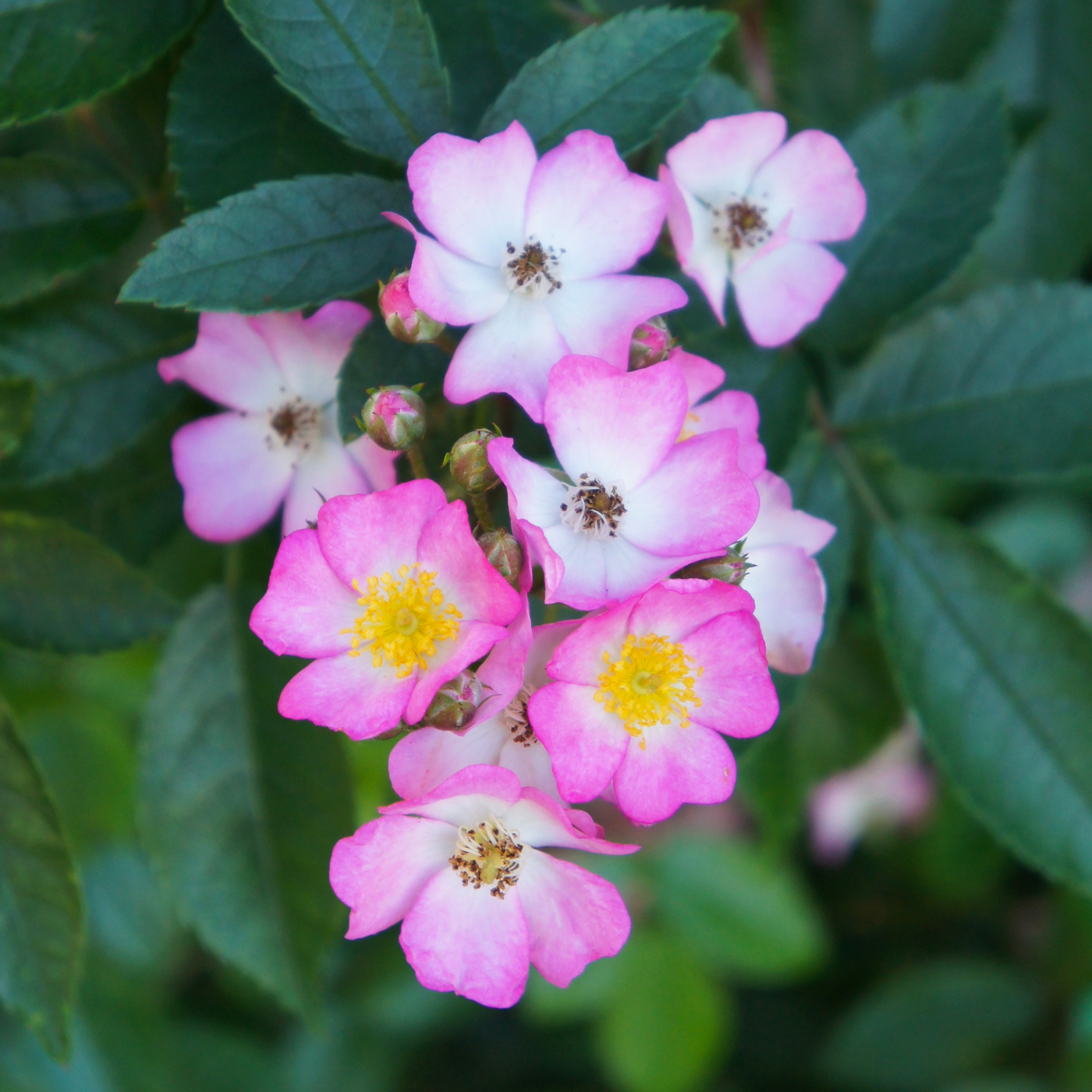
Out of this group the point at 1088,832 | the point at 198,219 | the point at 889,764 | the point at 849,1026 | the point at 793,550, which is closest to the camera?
the point at 198,219

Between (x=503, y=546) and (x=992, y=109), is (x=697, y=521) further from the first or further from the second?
(x=992, y=109)

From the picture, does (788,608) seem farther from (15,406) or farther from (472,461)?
(15,406)

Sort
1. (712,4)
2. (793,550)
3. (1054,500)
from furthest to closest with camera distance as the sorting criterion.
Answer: (1054,500) → (712,4) → (793,550)

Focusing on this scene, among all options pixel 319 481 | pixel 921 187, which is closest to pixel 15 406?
pixel 319 481

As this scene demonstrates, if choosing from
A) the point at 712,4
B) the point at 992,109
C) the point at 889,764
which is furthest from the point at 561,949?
the point at 889,764

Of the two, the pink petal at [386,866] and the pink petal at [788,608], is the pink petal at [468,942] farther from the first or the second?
the pink petal at [788,608]

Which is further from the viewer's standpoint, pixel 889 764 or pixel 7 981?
pixel 889 764

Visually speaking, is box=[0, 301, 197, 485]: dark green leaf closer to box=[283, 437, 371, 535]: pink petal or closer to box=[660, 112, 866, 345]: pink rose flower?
box=[283, 437, 371, 535]: pink petal
